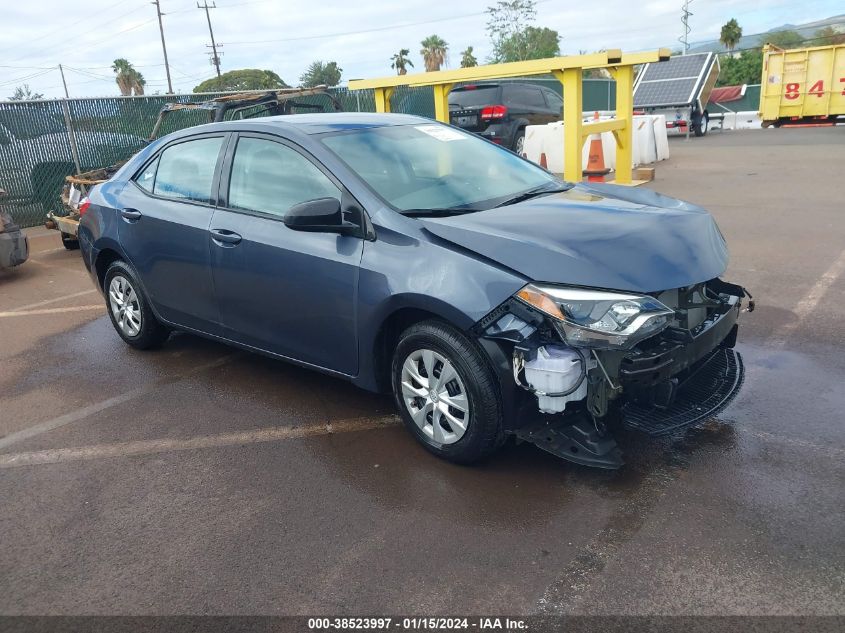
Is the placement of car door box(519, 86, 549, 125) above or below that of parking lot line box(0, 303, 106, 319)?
above

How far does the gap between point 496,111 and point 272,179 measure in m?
11.7

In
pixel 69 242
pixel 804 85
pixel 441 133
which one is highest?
pixel 441 133

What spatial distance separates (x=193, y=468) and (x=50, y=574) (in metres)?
0.93

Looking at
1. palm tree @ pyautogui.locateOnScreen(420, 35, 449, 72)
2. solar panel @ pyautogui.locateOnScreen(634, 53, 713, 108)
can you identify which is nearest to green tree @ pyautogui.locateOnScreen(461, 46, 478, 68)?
palm tree @ pyautogui.locateOnScreen(420, 35, 449, 72)

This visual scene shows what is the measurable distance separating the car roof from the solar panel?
71.4ft

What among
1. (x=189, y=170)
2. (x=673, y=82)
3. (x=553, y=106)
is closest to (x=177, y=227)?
(x=189, y=170)

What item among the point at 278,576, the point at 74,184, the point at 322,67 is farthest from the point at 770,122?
the point at 322,67

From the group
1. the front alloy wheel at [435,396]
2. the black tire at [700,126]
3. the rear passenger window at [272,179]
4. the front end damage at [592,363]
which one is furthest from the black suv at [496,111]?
the front end damage at [592,363]

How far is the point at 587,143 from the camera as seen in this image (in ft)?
46.8

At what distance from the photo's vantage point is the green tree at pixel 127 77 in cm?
6969

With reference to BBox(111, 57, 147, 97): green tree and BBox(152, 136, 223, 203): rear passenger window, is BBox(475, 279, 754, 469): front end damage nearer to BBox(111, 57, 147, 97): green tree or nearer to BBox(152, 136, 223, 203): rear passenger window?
BBox(152, 136, 223, 203): rear passenger window

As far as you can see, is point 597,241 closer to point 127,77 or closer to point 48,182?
point 48,182

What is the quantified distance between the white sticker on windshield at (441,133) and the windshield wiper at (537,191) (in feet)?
2.27

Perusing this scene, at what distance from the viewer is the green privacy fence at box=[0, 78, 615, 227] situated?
12.0 m
